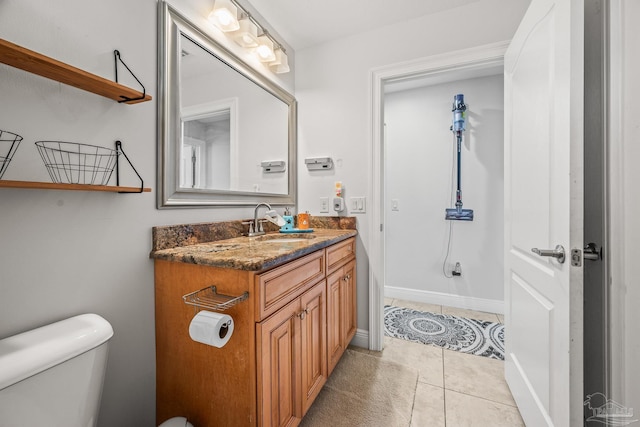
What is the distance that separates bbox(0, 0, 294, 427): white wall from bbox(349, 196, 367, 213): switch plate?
47.3 inches

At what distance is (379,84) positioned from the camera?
1.96 meters

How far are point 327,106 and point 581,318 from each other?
6.27 ft

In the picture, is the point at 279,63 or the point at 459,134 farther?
the point at 459,134

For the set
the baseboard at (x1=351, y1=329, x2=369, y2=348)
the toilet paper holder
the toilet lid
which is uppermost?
the toilet paper holder

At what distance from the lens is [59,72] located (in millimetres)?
802

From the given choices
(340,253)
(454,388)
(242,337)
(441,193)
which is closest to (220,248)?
(242,337)

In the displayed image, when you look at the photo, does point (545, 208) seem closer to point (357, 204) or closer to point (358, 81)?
point (357, 204)

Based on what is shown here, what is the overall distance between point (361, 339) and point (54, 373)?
68.5 inches

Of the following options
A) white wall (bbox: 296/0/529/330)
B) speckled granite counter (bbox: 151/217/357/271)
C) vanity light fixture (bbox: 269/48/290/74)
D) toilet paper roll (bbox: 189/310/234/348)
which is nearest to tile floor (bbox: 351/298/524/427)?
white wall (bbox: 296/0/529/330)

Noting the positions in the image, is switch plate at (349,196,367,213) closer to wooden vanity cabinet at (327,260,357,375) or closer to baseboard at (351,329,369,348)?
wooden vanity cabinet at (327,260,357,375)

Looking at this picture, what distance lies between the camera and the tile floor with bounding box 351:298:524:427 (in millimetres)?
1354

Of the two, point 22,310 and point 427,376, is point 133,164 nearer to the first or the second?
point 22,310

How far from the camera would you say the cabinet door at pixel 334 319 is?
1522mm

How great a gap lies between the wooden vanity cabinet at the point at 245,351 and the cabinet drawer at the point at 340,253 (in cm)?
18
